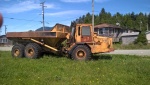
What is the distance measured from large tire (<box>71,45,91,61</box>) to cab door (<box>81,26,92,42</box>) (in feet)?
1.69

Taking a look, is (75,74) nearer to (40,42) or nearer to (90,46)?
(90,46)

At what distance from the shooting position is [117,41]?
71.4 meters

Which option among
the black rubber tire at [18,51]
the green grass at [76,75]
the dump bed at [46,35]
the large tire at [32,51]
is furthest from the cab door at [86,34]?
the black rubber tire at [18,51]

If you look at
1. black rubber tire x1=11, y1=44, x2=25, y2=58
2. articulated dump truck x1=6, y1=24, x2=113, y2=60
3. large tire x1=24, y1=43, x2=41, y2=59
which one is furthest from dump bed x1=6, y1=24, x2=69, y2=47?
large tire x1=24, y1=43, x2=41, y2=59

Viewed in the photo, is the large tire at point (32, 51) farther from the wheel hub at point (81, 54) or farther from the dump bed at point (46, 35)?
the wheel hub at point (81, 54)

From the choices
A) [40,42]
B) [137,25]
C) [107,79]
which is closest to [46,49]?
[40,42]

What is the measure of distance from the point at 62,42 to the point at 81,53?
237cm

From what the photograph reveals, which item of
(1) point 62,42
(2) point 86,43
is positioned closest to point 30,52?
A: (1) point 62,42

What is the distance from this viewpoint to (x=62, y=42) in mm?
18609

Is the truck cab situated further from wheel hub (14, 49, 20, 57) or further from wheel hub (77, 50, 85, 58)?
wheel hub (14, 49, 20, 57)

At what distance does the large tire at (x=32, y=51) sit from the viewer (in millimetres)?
17709

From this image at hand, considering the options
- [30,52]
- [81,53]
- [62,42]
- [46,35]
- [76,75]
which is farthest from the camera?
[62,42]

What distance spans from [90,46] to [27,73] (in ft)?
20.4

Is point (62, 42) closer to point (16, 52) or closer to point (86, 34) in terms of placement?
point (86, 34)
